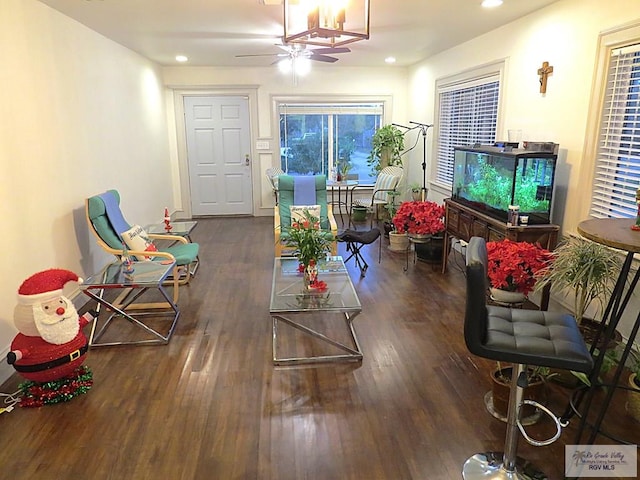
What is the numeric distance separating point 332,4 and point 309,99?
5071 millimetres

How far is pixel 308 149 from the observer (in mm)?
7621

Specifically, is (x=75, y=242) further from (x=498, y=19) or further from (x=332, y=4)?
(x=498, y=19)

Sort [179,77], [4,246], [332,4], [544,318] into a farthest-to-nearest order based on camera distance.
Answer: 1. [179,77]
2. [4,246]
3. [332,4]
4. [544,318]

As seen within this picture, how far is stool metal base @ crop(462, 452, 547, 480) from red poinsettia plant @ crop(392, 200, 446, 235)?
2780 mm

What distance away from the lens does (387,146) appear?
701cm

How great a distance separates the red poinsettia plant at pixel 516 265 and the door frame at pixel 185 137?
5.04m

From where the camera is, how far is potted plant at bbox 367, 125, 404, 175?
6969 millimetres

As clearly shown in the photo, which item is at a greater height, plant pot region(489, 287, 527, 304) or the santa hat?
the santa hat

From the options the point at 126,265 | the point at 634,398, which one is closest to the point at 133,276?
the point at 126,265

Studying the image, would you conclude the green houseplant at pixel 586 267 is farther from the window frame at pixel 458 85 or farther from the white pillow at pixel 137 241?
the white pillow at pixel 137 241

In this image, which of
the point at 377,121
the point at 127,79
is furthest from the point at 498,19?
the point at 127,79

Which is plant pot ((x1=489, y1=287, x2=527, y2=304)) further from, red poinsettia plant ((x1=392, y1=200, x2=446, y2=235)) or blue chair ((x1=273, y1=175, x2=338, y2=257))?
blue chair ((x1=273, y1=175, x2=338, y2=257))

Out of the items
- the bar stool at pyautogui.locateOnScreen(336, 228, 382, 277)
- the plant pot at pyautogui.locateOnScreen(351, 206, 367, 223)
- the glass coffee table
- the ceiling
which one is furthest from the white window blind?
the plant pot at pyautogui.locateOnScreen(351, 206, 367, 223)

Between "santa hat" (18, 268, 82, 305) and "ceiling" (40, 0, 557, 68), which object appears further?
"ceiling" (40, 0, 557, 68)
